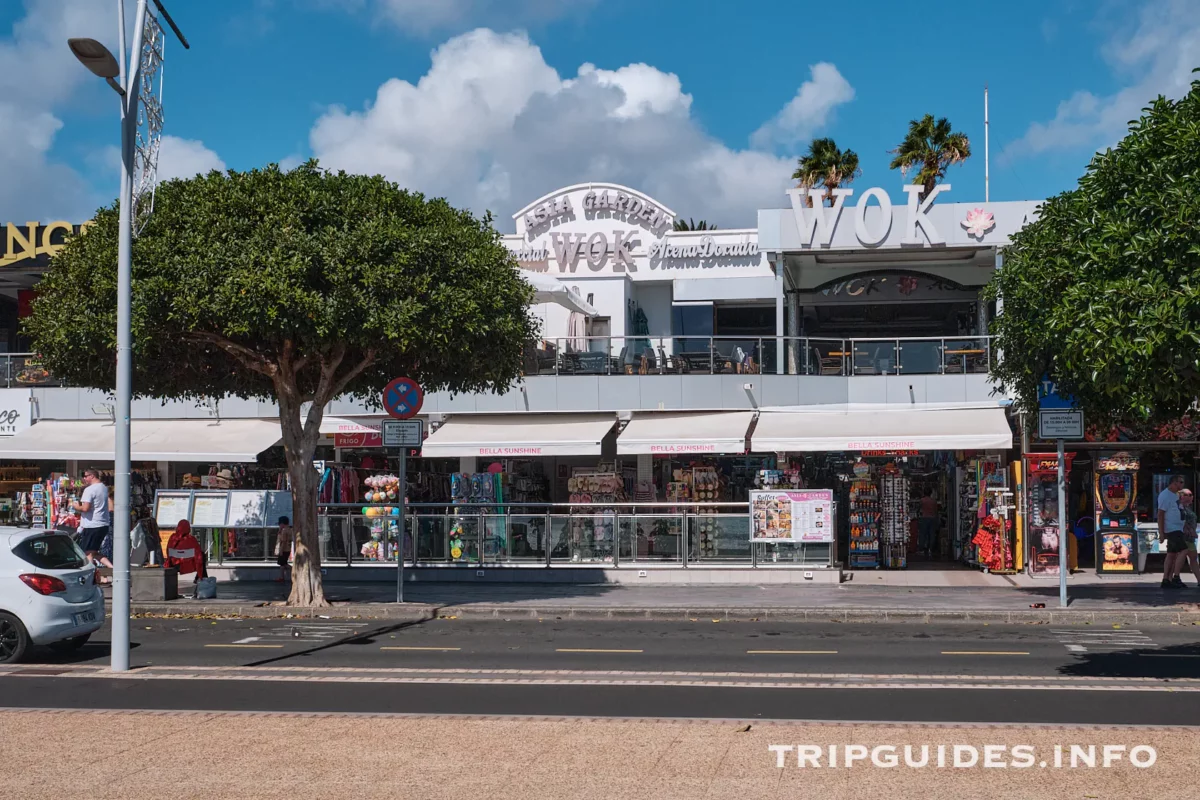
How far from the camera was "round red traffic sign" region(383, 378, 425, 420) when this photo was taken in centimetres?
1906

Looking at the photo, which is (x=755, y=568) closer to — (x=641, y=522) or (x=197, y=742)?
(x=641, y=522)

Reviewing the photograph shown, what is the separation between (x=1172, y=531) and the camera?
67.5 feet

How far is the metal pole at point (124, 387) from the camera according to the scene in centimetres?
1299

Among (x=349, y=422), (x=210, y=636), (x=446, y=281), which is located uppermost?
(x=446, y=281)

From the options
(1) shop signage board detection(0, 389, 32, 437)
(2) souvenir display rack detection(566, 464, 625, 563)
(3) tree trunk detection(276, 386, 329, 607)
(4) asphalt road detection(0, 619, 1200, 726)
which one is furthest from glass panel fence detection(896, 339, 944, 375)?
(1) shop signage board detection(0, 389, 32, 437)

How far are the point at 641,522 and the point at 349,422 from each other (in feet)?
23.9

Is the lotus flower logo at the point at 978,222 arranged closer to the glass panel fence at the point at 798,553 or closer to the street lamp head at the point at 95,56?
the glass panel fence at the point at 798,553

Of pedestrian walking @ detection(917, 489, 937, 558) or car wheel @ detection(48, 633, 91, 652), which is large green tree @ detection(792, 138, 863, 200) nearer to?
pedestrian walking @ detection(917, 489, 937, 558)

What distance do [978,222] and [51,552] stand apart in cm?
1984

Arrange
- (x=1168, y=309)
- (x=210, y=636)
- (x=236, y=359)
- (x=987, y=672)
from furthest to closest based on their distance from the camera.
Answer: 1. (x=236, y=359)
2. (x=210, y=636)
3. (x=987, y=672)
4. (x=1168, y=309)

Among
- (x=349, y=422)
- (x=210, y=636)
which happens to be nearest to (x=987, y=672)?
(x=210, y=636)

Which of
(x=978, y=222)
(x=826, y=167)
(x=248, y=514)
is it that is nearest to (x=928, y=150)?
(x=826, y=167)

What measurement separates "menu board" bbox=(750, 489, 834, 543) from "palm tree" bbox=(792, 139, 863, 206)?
64.5 feet

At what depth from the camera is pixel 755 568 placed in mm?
23406
